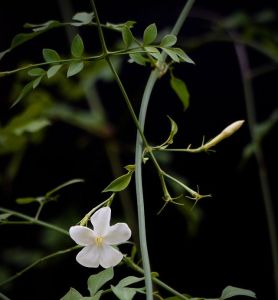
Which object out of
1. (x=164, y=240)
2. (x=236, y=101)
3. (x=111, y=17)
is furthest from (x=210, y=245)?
(x=111, y=17)

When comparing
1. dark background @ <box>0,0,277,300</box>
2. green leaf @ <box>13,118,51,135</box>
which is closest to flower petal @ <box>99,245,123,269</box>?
green leaf @ <box>13,118,51,135</box>

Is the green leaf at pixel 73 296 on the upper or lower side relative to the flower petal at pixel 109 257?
lower

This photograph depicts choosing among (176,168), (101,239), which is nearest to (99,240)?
(101,239)

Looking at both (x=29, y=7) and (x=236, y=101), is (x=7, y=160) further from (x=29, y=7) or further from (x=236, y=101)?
(x=236, y=101)

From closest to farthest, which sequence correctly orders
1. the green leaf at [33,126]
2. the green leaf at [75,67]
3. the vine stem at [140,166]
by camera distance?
the vine stem at [140,166]
the green leaf at [75,67]
the green leaf at [33,126]

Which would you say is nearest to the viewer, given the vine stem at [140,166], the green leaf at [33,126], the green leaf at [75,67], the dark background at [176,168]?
the vine stem at [140,166]

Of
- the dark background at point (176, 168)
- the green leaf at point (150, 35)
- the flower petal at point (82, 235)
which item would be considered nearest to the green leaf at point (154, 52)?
the green leaf at point (150, 35)

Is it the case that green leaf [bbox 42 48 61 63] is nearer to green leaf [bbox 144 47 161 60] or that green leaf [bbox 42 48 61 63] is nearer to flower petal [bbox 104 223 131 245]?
green leaf [bbox 144 47 161 60]

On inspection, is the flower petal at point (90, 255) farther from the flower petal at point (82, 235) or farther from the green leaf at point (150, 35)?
the green leaf at point (150, 35)
